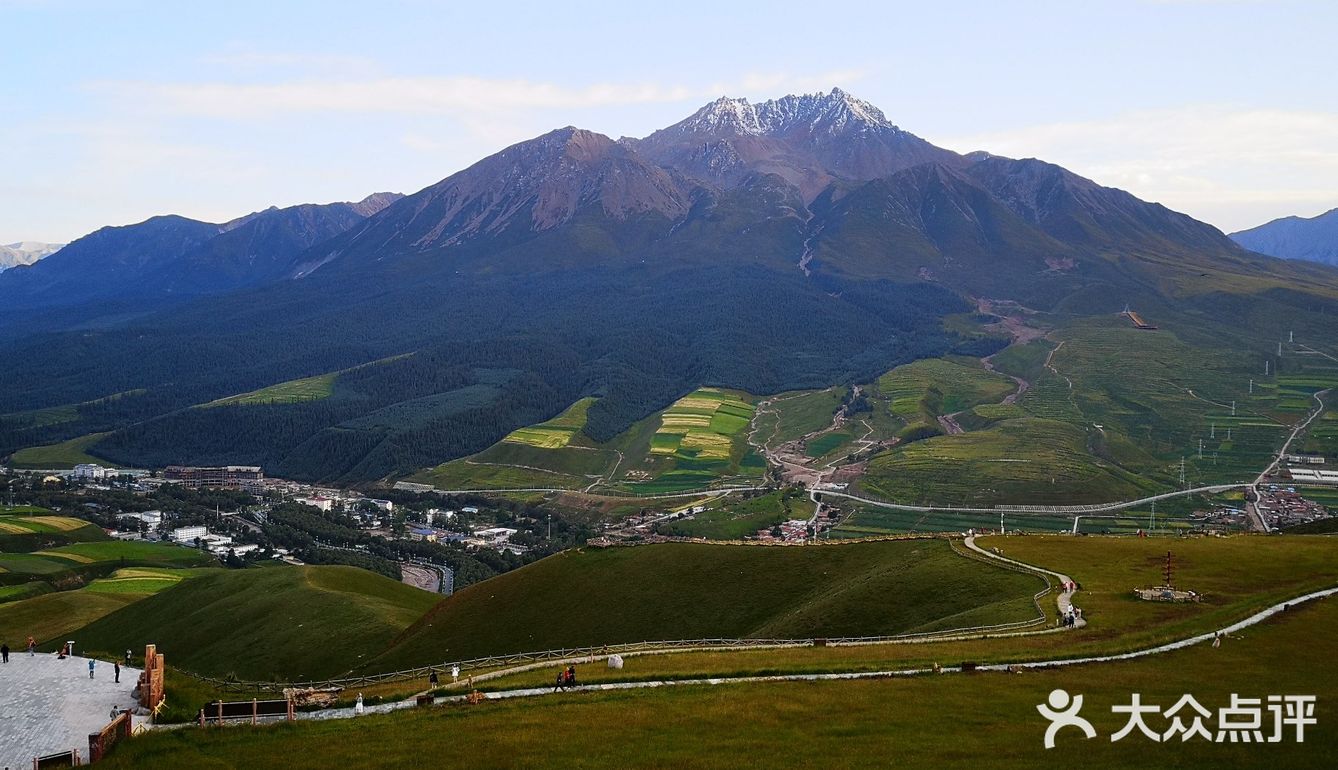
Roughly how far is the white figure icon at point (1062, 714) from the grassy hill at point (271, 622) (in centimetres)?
5618

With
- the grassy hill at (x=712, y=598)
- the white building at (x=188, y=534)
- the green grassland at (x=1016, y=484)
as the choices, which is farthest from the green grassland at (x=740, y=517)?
the white building at (x=188, y=534)

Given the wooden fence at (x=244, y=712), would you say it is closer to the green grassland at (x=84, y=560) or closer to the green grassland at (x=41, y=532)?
the green grassland at (x=84, y=560)

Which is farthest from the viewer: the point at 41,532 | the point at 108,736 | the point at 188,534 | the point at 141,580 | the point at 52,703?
the point at 188,534

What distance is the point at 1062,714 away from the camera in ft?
118

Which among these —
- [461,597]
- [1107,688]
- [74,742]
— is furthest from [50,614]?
[1107,688]

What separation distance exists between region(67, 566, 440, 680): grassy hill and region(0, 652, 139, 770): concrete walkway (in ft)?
88.5

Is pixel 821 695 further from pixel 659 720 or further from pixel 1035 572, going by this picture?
pixel 1035 572

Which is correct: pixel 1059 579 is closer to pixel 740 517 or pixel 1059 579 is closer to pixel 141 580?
pixel 740 517

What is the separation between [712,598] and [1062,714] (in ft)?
153

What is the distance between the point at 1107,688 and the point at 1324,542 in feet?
153

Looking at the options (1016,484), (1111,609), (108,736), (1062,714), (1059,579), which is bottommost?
(1016,484)

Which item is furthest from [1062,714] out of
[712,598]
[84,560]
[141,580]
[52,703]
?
[84,560]

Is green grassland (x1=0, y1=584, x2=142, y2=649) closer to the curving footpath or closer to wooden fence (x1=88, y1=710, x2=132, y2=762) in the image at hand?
wooden fence (x1=88, y1=710, x2=132, y2=762)

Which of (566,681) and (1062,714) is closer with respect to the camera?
(1062,714)
